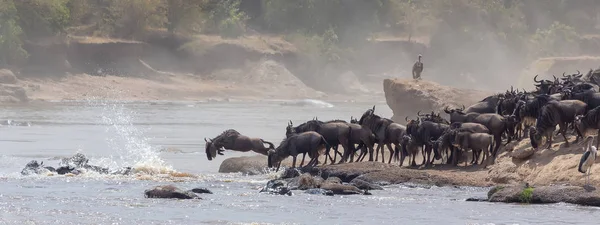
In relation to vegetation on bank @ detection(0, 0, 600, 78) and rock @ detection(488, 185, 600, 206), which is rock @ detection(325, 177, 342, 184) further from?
vegetation on bank @ detection(0, 0, 600, 78)

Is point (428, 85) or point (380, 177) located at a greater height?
point (428, 85)

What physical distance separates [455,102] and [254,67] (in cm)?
4323

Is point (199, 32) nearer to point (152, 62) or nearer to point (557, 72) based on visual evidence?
point (152, 62)

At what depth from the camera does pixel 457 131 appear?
87.1 ft

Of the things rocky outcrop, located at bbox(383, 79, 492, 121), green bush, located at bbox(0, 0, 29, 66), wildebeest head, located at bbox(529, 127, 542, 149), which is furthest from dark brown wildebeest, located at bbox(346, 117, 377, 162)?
green bush, located at bbox(0, 0, 29, 66)

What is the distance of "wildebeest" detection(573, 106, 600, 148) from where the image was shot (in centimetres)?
2514

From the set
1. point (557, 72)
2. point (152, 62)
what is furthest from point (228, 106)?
point (557, 72)

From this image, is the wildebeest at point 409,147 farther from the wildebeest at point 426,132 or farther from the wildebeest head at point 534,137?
the wildebeest head at point 534,137

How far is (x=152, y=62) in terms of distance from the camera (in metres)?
78.0

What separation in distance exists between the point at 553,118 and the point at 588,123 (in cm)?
77

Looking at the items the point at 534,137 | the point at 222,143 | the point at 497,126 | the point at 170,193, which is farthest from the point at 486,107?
the point at 170,193

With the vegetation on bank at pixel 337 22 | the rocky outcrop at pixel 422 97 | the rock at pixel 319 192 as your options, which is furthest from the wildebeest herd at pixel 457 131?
the vegetation on bank at pixel 337 22

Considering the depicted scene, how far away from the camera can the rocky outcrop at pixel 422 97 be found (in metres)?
38.1

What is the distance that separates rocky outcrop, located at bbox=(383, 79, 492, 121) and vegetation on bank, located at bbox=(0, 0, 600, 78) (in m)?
35.3
